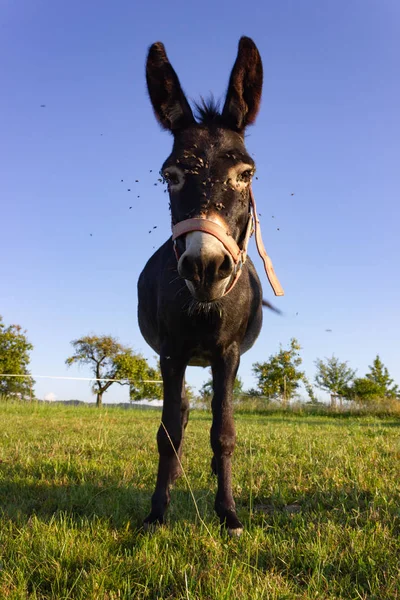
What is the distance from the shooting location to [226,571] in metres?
2.48

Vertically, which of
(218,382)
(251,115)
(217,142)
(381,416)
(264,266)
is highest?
(251,115)

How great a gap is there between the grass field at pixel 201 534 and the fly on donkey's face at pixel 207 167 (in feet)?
5.01

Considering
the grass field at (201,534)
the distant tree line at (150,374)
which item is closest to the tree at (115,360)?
the distant tree line at (150,374)

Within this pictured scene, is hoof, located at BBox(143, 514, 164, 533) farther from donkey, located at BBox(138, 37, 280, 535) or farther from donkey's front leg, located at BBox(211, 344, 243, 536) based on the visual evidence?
donkey's front leg, located at BBox(211, 344, 243, 536)

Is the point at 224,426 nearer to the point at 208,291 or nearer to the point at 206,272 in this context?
the point at 208,291

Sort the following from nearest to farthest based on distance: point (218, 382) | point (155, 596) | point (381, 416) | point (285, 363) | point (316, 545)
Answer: point (155, 596), point (316, 545), point (218, 382), point (381, 416), point (285, 363)

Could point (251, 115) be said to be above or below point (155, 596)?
above

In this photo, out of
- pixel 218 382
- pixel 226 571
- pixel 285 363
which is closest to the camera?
pixel 226 571

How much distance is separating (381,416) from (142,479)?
23.0m

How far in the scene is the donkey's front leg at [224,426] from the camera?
338 cm

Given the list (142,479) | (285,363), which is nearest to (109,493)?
(142,479)

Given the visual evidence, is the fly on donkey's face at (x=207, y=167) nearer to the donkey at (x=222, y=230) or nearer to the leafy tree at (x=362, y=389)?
the donkey at (x=222, y=230)

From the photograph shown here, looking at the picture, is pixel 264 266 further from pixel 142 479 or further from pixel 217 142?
pixel 142 479

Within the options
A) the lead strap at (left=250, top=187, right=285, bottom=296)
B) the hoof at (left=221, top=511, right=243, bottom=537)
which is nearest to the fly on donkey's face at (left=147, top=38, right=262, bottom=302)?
the lead strap at (left=250, top=187, right=285, bottom=296)
